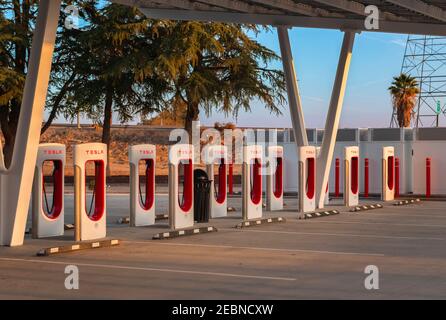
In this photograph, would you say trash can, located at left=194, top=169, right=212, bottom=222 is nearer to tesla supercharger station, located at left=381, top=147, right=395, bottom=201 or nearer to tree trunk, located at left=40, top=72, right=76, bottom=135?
tesla supercharger station, located at left=381, top=147, right=395, bottom=201

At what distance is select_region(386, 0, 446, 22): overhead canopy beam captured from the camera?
16.9 metres

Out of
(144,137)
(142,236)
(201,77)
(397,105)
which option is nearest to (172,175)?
(142,236)

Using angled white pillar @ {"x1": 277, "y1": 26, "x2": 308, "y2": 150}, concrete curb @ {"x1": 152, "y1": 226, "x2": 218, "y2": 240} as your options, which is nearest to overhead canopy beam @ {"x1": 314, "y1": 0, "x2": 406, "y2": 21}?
angled white pillar @ {"x1": 277, "y1": 26, "x2": 308, "y2": 150}

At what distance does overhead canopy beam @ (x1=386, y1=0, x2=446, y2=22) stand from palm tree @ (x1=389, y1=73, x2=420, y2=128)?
39.2 m

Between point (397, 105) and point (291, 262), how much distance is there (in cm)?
4864

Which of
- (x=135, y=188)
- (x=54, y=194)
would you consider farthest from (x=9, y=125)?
(x=54, y=194)

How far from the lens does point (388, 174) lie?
2333cm

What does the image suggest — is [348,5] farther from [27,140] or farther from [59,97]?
[59,97]

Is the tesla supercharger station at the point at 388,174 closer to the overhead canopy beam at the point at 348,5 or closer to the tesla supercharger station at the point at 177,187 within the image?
the overhead canopy beam at the point at 348,5

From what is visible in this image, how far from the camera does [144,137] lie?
65.0 m

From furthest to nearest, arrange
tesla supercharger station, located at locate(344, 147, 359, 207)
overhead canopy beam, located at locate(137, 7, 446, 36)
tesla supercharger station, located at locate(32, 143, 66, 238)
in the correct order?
tesla supercharger station, located at locate(344, 147, 359, 207) < overhead canopy beam, located at locate(137, 7, 446, 36) < tesla supercharger station, located at locate(32, 143, 66, 238)

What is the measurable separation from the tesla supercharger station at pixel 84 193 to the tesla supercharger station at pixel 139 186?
1.45 meters

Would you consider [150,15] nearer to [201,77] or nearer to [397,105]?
[201,77]

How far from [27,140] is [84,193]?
128 cm
